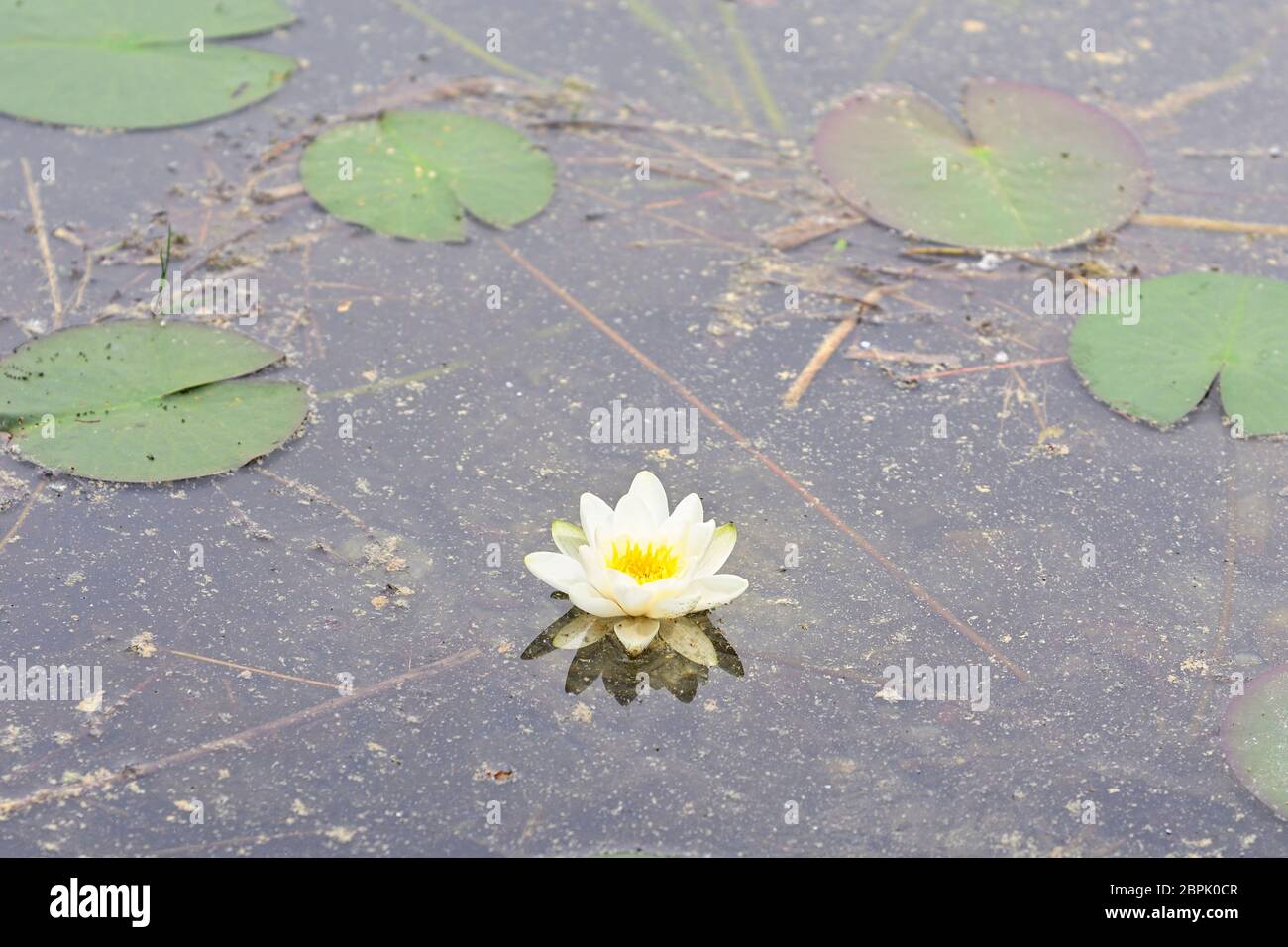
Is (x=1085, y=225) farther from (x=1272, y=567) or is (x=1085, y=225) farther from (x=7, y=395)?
(x=7, y=395)

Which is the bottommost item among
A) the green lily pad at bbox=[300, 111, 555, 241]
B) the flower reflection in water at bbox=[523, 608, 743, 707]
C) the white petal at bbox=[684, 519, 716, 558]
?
the flower reflection in water at bbox=[523, 608, 743, 707]

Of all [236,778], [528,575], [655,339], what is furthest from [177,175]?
[236,778]

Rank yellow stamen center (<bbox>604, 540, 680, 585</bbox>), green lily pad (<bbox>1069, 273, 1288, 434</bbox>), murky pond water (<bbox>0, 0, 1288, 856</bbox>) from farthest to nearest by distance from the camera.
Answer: green lily pad (<bbox>1069, 273, 1288, 434</bbox>) → yellow stamen center (<bbox>604, 540, 680, 585</bbox>) → murky pond water (<bbox>0, 0, 1288, 856</bbox>)

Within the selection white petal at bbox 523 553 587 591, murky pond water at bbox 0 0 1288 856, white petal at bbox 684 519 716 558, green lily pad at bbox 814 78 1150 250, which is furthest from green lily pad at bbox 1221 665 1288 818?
green lily pad at bbox 814 78 1150 250

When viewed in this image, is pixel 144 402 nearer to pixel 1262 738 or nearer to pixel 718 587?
pixel 718 587

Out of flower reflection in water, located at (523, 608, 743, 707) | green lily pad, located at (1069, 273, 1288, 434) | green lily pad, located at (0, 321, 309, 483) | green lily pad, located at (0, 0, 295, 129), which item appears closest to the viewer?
flower reflection in water, located at (523, 608, 743, 707)

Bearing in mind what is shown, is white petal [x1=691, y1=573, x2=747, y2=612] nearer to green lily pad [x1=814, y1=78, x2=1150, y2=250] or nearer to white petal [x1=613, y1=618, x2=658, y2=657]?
white petal [x1=613, y1=618, x2=658, y2=657]
